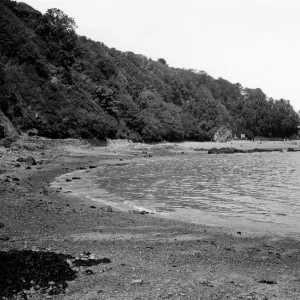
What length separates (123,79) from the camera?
3642 inches

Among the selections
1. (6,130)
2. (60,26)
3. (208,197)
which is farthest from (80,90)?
(208,197)

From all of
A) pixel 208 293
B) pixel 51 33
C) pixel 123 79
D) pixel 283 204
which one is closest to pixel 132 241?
pixel 208 293

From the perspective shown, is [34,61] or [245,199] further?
[34,61]

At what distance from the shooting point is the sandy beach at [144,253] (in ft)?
18.8

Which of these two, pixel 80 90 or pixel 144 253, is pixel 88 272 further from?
pixel 80 90

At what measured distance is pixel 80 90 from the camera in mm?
66375

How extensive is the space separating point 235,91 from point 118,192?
160 meters

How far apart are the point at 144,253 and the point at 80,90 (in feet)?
202

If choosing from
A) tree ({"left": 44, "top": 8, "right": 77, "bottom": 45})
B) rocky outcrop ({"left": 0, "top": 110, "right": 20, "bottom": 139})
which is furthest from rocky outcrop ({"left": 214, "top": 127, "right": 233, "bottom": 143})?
rocky outcrop ({"left": 0, "top": 110, "right": 20, "bottom": 139})

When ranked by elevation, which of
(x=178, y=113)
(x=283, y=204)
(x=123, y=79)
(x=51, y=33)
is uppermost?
(x=51, y=33)

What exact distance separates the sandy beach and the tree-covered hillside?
3688 centimetres

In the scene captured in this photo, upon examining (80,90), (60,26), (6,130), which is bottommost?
(6,130)

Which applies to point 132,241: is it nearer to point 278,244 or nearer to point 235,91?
point 278,244

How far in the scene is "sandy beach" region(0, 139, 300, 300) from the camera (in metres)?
5.73
